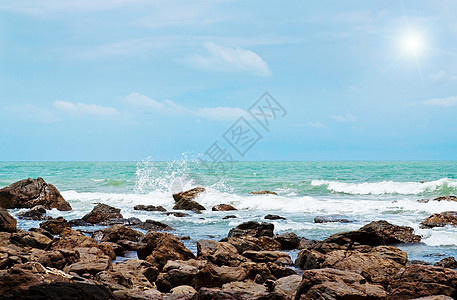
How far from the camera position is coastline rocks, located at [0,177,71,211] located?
66.6ft

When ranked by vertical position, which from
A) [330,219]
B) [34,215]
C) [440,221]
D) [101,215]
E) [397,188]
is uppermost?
[397,188]

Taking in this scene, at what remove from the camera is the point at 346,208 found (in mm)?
20031

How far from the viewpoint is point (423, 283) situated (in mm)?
6328

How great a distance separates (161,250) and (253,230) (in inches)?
158

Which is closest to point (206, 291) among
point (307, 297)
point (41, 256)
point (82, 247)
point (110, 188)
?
point (307, 297)

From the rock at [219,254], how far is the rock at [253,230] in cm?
286

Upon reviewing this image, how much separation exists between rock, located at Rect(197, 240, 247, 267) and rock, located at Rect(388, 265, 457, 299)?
317cm

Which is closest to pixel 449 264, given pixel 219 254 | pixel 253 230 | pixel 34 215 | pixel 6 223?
pixel 219 254

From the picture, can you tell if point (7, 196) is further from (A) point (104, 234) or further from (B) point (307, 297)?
(B) point (307, 297)

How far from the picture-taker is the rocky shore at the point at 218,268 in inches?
206

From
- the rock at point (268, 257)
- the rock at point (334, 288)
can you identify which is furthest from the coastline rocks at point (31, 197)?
the rock at point (334, 288)

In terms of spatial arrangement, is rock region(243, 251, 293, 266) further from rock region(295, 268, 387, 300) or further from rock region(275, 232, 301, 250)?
rock region(295, 268, 387, 300)

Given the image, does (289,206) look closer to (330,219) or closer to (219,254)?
(330,219)

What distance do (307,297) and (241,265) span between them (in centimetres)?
250
